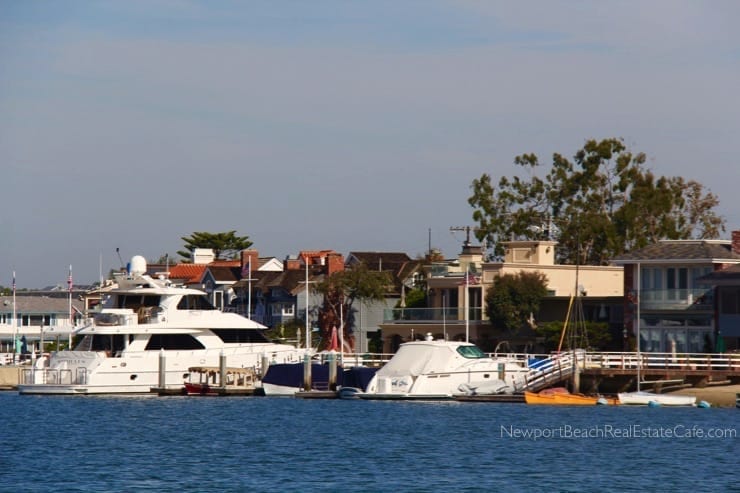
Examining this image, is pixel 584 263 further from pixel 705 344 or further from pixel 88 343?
pixel 88 343

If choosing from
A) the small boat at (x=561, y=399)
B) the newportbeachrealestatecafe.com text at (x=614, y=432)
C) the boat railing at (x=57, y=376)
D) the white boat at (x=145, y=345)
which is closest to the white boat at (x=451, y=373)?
the small boat at (x=561, y=399)

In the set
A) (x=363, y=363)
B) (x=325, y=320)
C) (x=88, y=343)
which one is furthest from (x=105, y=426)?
(x=325, y=320)

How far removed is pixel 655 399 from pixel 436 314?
27.3 m

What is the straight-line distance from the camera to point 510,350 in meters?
78.9

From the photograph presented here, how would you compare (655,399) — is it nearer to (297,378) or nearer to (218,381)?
(297,378)

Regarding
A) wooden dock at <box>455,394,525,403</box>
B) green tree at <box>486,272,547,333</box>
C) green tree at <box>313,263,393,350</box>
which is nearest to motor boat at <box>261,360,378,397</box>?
wooden dock at <box>455,394,525,403</box>

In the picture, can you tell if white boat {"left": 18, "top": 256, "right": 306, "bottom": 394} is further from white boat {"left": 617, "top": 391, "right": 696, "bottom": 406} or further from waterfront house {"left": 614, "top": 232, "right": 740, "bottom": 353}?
waterfront house {"left": 614, "top": 232, "right": 740, "bottom": 353}

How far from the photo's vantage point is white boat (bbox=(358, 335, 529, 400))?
59.2 metres

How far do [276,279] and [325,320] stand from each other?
395 inches

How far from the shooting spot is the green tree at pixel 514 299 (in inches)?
3076

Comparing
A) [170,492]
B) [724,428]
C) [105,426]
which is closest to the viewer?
[170,492]

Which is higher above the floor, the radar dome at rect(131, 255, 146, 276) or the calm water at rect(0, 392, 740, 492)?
the radar dome at rect(131, 255, 146, 276)

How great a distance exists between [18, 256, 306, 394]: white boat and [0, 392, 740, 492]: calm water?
13.8ft

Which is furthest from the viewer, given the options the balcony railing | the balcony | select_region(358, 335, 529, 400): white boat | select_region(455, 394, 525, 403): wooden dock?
the balcony railing
